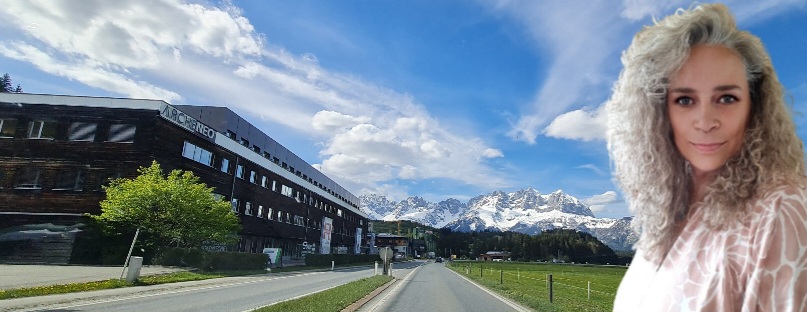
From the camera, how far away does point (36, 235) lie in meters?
32.2

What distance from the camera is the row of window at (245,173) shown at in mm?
40500

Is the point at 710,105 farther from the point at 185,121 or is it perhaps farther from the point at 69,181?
the point at 69,181

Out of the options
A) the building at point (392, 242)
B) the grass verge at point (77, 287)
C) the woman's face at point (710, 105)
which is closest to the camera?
the woman's face at point (710, 105)

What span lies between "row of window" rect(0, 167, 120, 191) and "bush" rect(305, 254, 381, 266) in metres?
27.0

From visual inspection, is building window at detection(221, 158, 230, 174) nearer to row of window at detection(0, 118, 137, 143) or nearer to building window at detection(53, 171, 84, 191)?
row of window at detection(0, 118, 137, 143)

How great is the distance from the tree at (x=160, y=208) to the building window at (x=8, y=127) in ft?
35.0

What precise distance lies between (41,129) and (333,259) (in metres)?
38.8

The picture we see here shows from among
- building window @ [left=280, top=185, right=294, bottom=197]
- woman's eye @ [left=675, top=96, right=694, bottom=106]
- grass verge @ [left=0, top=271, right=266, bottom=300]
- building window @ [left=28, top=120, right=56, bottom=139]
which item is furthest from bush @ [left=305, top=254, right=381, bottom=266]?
woman's eye @ [left=675, top=96, right=694, bottom=106]

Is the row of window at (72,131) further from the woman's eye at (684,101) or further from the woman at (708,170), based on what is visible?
the woman's eye at (684,101)

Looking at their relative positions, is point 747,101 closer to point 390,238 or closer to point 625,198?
point 625,198

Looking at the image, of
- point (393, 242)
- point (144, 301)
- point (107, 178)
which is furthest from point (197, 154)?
point (393, 242)

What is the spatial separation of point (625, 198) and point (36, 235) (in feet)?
137

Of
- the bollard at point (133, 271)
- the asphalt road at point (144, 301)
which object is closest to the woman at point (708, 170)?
the asphalt road at point (144, 301)

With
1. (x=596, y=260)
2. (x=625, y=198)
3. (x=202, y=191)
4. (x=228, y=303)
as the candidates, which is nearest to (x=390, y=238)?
(x=596, y=260)
